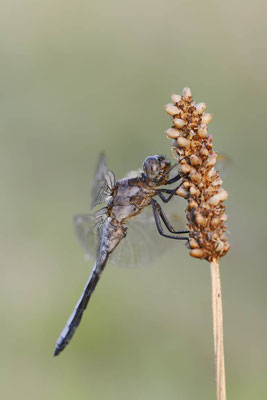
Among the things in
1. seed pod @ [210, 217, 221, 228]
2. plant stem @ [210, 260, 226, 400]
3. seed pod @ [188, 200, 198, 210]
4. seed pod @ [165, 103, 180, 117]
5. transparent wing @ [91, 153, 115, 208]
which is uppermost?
transparent wing @ [91, 153, 115, 208]

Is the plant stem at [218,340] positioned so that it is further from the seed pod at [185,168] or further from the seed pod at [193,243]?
the seed pod at [185,168]

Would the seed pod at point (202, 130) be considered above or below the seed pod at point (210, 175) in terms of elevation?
above

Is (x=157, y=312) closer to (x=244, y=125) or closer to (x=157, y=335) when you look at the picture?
(x=157, y=335)

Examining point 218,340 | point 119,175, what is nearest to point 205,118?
point 218,340

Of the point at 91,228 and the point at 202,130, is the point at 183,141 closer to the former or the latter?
the point at 202,130

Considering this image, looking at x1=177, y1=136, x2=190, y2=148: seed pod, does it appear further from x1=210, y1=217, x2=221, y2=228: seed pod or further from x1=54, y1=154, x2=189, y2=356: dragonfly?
x1=54, y1=154, x2=189, y2=356: dragonfly

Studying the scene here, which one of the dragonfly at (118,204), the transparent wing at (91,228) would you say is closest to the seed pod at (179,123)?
the dragonfly at (118,204)

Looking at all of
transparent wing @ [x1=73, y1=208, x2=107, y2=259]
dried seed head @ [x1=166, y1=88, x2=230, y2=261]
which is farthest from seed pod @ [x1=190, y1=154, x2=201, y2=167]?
transparent wing @ [x1=73, y1=208, x2=107, y2=259]

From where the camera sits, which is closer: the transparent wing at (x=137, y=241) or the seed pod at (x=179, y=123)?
the seed pod at (x=179, y=123)
